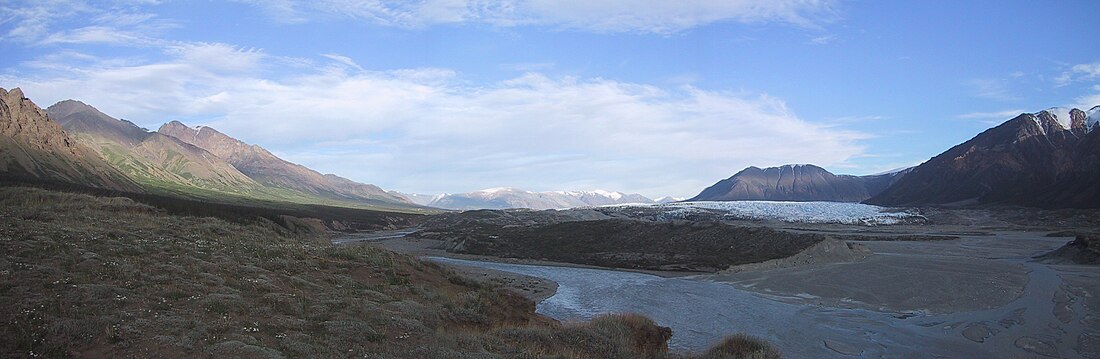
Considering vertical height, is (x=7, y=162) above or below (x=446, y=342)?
above

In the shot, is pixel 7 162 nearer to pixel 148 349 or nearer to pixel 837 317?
pixel 148 349

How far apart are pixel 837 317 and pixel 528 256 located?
1301 inches

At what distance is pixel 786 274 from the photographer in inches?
1350

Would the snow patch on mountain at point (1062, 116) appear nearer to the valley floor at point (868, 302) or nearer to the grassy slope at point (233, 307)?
the valley floor at point (868, 302)

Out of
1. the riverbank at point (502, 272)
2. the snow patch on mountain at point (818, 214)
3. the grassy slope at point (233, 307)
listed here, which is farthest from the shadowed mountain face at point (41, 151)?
the snow patch on mountain at point (818, 214)

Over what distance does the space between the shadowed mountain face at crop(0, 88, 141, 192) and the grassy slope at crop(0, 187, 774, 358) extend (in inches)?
3092

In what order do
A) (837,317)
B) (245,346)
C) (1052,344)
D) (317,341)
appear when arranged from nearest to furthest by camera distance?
1. (245,346)
2. (317,341)
3. (1052,344)
4. (837,317)

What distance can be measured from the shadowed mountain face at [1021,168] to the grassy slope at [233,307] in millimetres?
97300

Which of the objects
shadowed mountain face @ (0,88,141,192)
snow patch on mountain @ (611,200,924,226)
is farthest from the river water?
shadowed mountain face @ (0,88,141,192)

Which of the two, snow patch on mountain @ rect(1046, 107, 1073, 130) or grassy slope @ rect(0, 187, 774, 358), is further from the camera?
snow patch on mountain @ rect(1046, 107, 1073, 130)

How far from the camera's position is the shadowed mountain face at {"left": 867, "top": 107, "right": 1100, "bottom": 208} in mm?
92312

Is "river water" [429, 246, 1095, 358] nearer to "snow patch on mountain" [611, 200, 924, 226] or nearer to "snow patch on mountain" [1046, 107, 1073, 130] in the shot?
"snow patch on mountain" [611, 200, 924, 226]

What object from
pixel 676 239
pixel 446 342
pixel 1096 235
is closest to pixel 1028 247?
pixel 1096 235

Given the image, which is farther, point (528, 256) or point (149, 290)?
point (528, 256)
